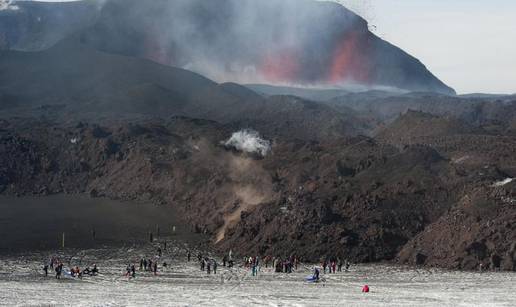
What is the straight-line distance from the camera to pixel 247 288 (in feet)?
179

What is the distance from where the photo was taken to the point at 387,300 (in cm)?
4866

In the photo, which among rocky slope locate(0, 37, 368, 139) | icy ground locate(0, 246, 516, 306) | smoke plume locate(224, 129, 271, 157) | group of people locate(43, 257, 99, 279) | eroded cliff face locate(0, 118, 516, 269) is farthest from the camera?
rocky slope locate(0, 37, 368, 139)

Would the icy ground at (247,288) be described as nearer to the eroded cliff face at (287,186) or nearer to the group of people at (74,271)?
the group of people at (74,271)

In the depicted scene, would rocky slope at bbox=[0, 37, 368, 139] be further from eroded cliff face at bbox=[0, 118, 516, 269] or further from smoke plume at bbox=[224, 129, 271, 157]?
smoke plume at bbox=[224, 129, 271, 157]

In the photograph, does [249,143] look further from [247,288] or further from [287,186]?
[247,288]

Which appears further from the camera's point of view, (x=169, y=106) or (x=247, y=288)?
(x=169, y=106)

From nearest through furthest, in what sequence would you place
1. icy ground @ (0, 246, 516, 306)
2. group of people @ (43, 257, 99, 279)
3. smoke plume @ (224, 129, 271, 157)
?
1. icy ground @ (0, 246, 516, 306)
2. group of people @ (43, 257, 99, 279)
3. smoke plume @ (224, 129, 271, 157)

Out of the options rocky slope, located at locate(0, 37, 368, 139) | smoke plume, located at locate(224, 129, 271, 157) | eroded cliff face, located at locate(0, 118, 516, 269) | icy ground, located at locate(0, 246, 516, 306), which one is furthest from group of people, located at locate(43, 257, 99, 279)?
rocky slope, located at locate(0, 37, 368, 139)

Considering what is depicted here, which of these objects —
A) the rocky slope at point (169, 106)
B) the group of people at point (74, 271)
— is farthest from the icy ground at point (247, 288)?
the rocky slope at point (169, 106)

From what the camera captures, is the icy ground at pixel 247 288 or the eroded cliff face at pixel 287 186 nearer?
the icy ground at pixel 247 288

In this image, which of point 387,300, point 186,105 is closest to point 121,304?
point 387,300

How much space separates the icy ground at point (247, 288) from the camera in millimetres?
47625

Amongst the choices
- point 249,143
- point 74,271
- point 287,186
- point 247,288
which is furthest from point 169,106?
point 247,288

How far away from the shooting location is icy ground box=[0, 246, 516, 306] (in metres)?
47.6
